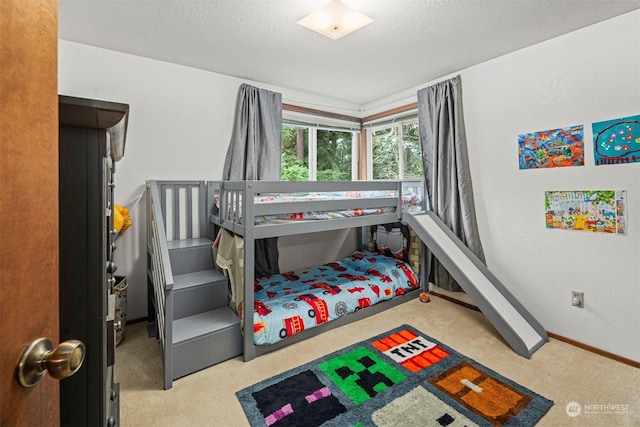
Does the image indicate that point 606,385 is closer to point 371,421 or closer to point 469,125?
point 371,421

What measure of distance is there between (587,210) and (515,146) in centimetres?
75

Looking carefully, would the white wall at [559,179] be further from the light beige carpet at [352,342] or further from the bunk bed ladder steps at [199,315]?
the bunk bed ladder steps at [199,315]

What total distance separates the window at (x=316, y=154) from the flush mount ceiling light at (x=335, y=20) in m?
1.75

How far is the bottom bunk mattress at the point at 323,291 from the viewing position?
7.79ft

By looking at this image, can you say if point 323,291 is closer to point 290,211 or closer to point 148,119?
point 290,211

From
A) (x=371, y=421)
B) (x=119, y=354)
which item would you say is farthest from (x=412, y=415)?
(x=119, y=354)

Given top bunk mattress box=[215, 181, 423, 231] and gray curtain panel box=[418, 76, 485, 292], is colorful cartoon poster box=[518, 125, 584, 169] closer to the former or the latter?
gray curtain panel box=[418, 76, 485, 292]

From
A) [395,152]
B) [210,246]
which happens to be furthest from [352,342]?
[395,152]

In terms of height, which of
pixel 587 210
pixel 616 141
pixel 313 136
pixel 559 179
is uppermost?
pixel 313 136

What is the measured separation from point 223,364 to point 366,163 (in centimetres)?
313

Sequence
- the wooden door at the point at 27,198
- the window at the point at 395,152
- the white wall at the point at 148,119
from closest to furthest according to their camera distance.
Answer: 1. the wooden door at the point at 27,198
2. the white wall at the point at 148,119
3. the window at the point at 395,152

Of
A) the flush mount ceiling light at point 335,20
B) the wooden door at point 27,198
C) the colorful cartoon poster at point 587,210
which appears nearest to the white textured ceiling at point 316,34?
the flush mount ceiling light at point 335,20

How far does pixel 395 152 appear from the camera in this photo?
4.09 m

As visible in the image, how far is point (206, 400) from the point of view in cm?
182
